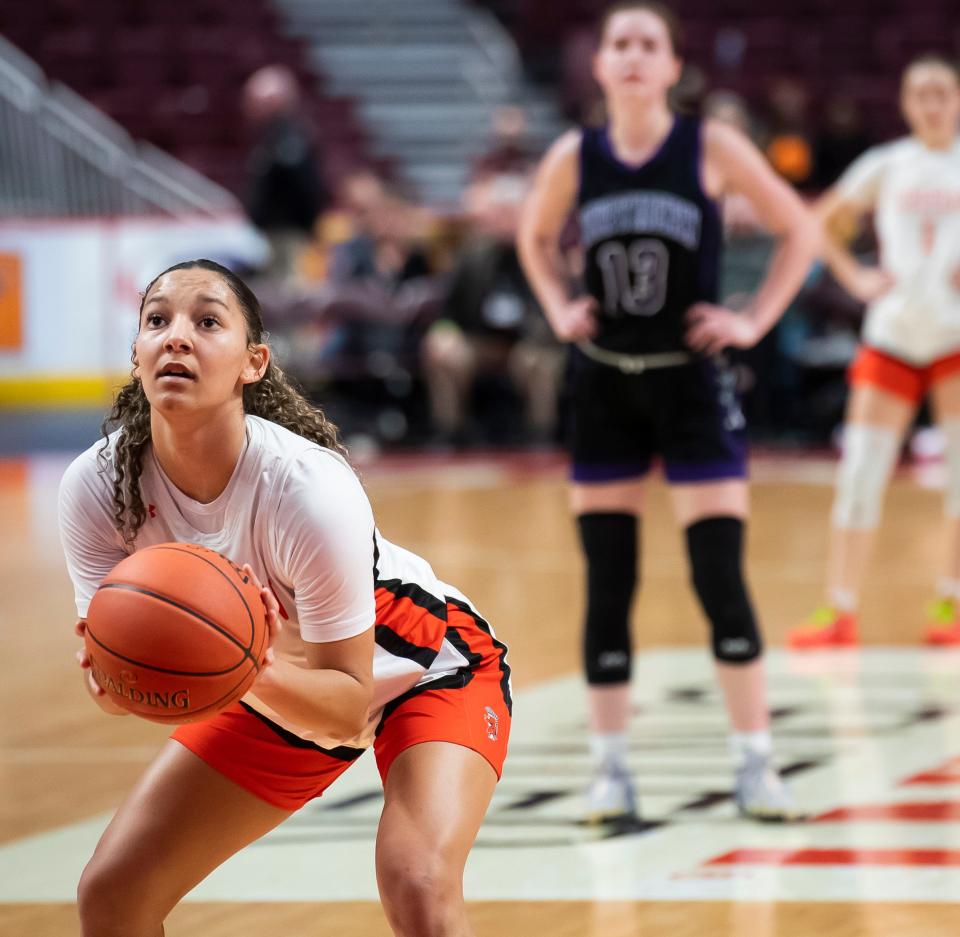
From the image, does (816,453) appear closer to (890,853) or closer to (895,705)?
(895,705)

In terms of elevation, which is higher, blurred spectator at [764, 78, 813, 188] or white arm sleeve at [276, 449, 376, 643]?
blurred spectator at [764, 78, 813, 188]

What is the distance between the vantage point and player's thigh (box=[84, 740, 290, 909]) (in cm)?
284

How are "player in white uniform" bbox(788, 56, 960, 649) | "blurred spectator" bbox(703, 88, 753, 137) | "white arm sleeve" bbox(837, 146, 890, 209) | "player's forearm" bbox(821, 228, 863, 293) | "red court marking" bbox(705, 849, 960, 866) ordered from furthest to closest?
"blurred spectator" bbox(703, 88, 753, 137), "player's forearm" bbox(821, 228, 863, 293), "white arm sleeve" bbox(837, 146, 890, 209), "player in white uniform" bbox(788, 56, 960, 649), "red court marking" bbox(705, 849, 960, 866)

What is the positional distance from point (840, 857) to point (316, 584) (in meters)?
1.76

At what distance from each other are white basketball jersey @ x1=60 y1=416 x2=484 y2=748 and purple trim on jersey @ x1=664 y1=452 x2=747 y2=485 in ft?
4.43

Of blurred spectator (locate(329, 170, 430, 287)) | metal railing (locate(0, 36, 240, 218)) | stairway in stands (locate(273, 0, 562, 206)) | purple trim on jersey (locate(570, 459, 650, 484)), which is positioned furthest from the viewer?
stairway in stands (locate(273, 0, 562, 206))

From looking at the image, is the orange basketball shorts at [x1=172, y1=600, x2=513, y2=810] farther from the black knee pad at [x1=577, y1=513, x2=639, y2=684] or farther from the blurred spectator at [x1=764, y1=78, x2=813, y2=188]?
the blurred spectator at [x1=764, y1=78, x2=813, y2=188]

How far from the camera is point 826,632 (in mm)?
6352

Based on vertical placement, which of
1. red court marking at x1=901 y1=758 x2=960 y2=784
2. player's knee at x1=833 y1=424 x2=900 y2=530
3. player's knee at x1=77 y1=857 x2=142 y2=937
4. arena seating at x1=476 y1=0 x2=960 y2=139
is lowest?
red court marking at x1=901 y1=758 x2=960 y2=784

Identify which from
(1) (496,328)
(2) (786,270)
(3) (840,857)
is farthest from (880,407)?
(1) (496,328)

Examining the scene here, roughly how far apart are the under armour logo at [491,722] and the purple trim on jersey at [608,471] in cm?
141

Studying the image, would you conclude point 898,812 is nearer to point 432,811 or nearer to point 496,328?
point 432,811

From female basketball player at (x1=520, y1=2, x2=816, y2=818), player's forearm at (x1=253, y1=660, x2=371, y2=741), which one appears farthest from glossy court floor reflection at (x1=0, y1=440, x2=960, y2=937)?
player's forearm at (x1=253, y1=660, x2=371, y2=741)

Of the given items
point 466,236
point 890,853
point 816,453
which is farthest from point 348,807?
point 466,236
